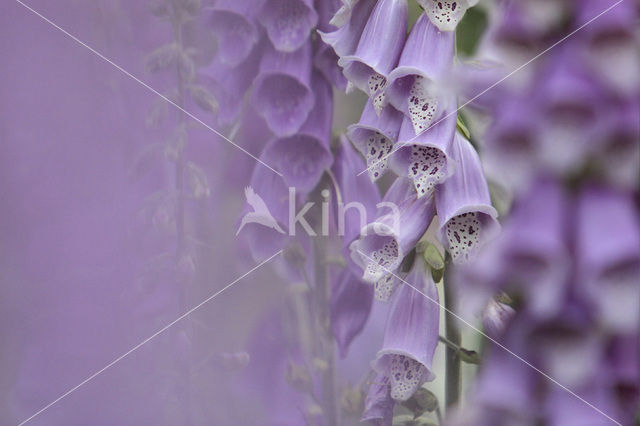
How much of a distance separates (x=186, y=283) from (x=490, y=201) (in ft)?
0.70

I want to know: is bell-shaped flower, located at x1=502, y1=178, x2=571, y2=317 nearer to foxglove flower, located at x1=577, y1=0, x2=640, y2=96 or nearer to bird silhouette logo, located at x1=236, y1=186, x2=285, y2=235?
foxglove flower, located at x1=577, y1=0, x2=640, y2=96

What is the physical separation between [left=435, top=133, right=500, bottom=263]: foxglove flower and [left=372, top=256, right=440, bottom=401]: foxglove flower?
39mm

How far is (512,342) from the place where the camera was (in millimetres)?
242

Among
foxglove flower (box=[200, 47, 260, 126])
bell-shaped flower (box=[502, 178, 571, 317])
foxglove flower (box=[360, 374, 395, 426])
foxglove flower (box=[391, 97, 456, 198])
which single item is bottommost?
bell-shaped flower (box=[502, 178, 571, 317])

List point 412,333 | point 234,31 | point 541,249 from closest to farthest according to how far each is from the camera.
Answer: point 541,249 → point 412,333 → point 234,31

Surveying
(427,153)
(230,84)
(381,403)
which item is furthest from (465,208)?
(230,84)

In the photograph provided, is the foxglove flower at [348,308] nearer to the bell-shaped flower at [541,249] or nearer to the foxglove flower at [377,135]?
the foxglove flower at [377,135]

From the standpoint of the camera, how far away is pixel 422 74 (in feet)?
1.34

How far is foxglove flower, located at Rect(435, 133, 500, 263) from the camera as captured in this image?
398 mm

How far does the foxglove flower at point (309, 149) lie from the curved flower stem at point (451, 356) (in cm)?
15

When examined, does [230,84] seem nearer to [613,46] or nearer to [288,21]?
[288,21]

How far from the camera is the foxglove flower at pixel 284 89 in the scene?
1.76 ft

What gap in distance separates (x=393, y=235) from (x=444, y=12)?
11cm

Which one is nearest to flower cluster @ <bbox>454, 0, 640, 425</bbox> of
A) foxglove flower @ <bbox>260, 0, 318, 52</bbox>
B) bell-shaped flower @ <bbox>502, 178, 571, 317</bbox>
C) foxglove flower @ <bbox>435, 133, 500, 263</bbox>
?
bell-shaped flower @ <bbox>502, 178, 571, 317</bbox>
